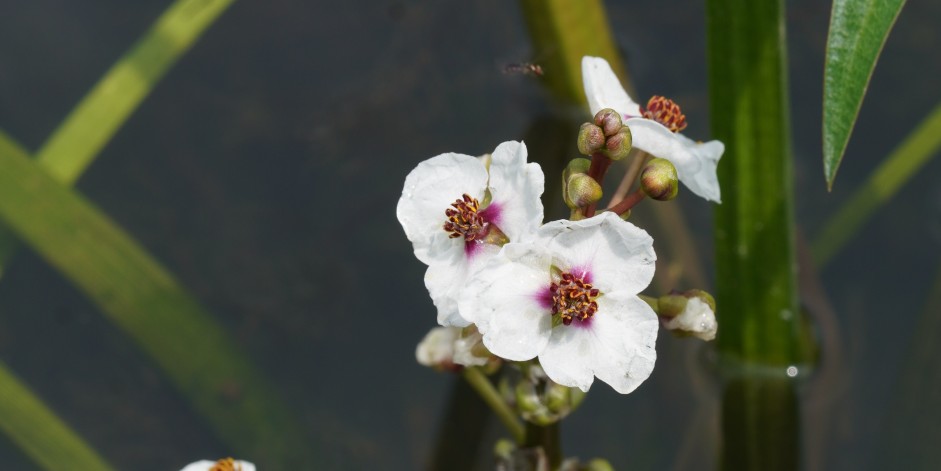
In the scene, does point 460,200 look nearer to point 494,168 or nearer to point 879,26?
point 494,168

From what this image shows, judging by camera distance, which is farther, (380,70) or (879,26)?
(380,70)

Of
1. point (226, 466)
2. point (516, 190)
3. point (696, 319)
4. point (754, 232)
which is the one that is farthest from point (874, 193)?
point (226, 466)

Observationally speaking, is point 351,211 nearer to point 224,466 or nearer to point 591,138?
point 224,466

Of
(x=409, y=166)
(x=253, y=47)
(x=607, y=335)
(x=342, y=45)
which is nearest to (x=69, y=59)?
(x=253, y=47)

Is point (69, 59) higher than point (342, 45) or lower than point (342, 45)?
lower

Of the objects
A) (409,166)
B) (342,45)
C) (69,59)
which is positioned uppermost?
(342,45)

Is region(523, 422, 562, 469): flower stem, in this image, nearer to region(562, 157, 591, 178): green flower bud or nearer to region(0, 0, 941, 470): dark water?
region(562, 157, 591, 178): green flower bud
